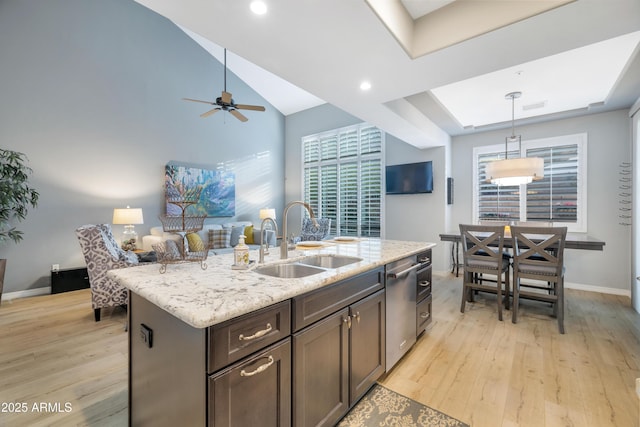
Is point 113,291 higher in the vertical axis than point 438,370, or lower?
higher

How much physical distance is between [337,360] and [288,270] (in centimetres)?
63

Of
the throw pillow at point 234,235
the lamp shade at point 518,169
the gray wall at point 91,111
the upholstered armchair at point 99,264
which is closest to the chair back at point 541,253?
the lamp shade at point 518,169

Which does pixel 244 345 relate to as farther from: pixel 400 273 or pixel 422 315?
pixel 422 315

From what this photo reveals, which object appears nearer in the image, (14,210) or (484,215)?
(14,210)

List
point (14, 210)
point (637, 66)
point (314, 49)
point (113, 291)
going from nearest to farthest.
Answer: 1. point (314, 49)
2. point (637, 66)
3. point (113, 291)
4. point (14, 210)

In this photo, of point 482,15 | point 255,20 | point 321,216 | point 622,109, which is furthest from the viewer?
point 321,216

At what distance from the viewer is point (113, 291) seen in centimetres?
296

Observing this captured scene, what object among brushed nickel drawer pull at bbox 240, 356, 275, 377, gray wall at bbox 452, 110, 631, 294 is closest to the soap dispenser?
brushed nickel drawer pull at bbox 240, 356, 275, 377

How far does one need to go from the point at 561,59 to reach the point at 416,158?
106 inches

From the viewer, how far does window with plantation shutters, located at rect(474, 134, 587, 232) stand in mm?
4137

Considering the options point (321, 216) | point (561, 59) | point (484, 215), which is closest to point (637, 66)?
point (561, 59)

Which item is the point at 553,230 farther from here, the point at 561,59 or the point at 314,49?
the point at 314,49

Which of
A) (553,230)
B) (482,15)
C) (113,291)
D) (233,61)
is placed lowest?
(113,291)

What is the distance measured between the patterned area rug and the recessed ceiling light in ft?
8.07
